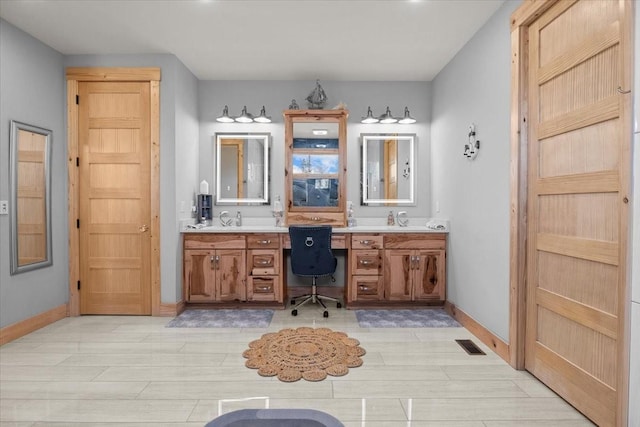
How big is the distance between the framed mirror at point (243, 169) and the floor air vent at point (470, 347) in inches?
105

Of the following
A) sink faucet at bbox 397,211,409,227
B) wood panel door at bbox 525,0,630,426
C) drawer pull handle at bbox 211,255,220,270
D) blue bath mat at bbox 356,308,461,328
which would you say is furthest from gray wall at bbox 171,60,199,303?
wood panel door at bbox 525,0,630,426

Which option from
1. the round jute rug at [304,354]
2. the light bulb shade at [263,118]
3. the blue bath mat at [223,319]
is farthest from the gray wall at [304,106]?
the round jute rug at [304,354]

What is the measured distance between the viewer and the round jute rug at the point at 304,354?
2.46m

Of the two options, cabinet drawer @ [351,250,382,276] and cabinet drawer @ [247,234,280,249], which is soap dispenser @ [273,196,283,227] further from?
cabinet drawer @ [351,250,382,276]

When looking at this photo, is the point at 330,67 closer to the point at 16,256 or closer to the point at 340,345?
the point at 340,345

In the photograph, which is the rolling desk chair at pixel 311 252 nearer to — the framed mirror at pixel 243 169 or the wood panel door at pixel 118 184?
the framed mirror at pixel 243 169

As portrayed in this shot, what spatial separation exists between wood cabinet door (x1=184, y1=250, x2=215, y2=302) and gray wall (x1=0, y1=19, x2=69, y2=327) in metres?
1.21

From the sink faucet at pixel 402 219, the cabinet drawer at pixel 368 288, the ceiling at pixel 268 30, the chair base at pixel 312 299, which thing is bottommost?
the chair base at pixel 312 299

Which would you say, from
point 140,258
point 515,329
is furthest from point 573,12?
point 140,258

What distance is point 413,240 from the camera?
3967mm

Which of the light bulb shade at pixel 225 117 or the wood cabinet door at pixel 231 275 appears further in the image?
the light bulb shade at pixel 225 117

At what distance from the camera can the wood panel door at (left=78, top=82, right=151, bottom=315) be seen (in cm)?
376

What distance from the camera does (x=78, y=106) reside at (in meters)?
3.76

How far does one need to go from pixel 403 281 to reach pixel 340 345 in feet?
4.28
